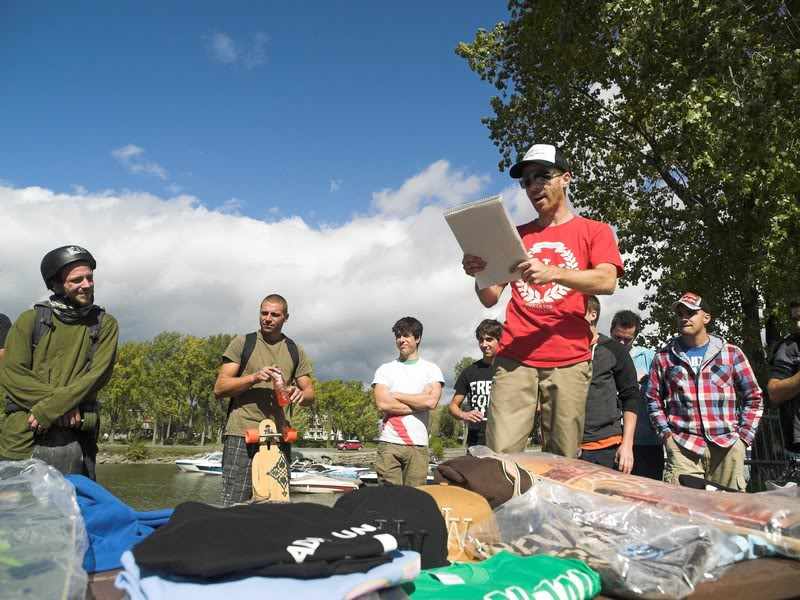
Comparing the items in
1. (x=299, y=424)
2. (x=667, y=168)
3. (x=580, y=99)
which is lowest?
(x=299, y=424)

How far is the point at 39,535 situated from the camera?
1624mm

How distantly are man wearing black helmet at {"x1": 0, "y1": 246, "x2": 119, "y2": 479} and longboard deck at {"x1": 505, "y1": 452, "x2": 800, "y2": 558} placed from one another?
8.36ft

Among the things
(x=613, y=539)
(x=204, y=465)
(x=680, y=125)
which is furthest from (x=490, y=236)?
(x=204, y=465)

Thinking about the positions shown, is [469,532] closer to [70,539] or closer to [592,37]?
[70,539]

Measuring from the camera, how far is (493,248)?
299cm

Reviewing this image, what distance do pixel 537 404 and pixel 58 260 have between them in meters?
2.88

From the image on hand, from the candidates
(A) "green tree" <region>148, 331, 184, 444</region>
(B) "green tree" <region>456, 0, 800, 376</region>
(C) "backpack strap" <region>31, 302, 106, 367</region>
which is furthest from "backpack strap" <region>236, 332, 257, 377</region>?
(A) "green tree" <region>148, 331, 184, 444</region>

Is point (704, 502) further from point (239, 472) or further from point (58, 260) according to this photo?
point (58, 260)

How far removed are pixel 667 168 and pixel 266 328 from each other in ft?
40.1

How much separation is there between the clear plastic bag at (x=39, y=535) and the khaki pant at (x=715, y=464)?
382cm

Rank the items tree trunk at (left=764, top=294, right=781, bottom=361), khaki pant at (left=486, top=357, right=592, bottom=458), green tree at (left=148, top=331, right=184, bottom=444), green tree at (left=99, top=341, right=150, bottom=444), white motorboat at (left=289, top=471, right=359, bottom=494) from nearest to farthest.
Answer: khaki pant at (left=486, top=357, right=592, bottom=458), tree trunk at (left=764, top=294, right=781, bottom=361), white motorboat at (left=289, top=471, right=359, bottom=494), green tree at (left=99, top=341, right=150, bottom=444), green tree at (left=148, top=331, right=184, bottom=444)

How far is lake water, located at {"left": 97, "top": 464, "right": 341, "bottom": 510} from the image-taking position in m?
32.0

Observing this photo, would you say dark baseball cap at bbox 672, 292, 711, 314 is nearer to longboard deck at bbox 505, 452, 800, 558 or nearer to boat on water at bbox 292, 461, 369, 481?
longboard deck at bbox 505, 452, 800, 558

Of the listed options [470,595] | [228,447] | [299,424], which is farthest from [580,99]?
[299,424]
